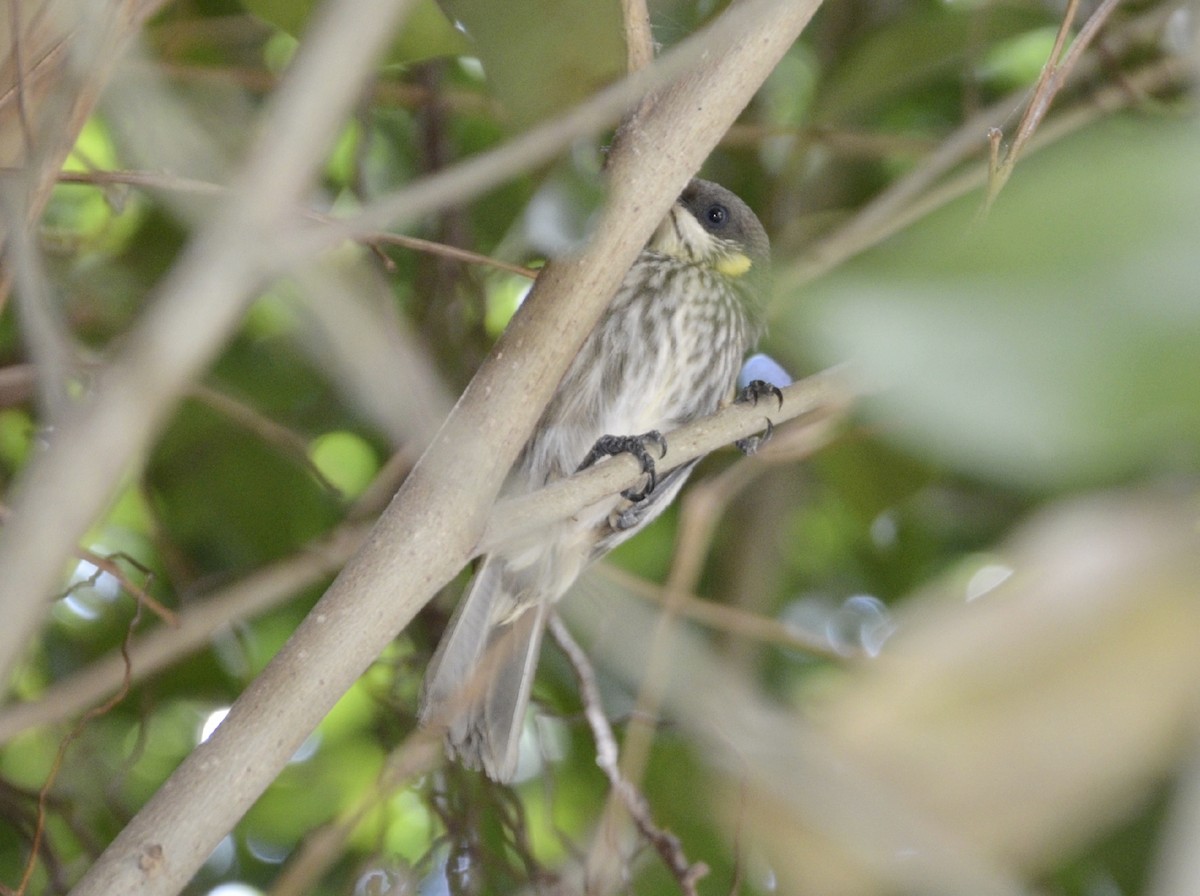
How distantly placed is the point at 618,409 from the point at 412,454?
0.81m

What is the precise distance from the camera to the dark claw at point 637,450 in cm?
161

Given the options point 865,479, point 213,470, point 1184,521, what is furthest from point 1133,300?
point 213,470

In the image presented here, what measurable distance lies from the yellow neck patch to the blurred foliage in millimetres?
69

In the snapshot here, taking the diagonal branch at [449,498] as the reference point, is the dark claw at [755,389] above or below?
below

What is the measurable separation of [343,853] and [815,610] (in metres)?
1.08

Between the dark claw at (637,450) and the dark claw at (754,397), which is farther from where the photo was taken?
the dark claw at (754,397)

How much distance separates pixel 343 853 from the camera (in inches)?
93.9

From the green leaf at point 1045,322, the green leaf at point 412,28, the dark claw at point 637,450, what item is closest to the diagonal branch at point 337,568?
the dark claw at point 637,450

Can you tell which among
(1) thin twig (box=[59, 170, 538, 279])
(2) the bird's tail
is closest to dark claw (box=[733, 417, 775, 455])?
(2) the bird's tail

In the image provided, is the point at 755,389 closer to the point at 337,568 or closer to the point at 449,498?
the point at 337,568

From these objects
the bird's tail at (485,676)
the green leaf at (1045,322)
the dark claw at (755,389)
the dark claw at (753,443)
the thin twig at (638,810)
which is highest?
the green leaf at (1045,322)

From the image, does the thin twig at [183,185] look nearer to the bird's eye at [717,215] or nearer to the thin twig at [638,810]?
the thin twig at [638,810]

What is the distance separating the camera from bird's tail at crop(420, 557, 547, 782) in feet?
6.73

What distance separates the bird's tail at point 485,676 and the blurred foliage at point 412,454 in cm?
9
